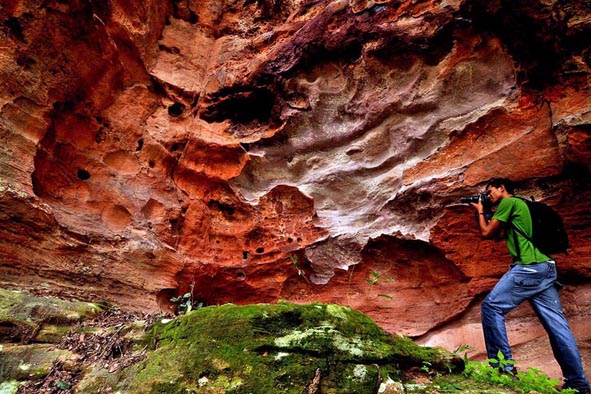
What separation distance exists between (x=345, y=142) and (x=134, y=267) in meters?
4.01

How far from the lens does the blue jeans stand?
155 inches

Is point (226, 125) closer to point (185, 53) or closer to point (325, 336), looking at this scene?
point (185, 53)

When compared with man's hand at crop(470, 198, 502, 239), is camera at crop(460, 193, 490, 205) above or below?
above

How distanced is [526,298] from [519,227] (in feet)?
2.40

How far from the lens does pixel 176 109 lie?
733 cm

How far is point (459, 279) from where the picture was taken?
583 cm

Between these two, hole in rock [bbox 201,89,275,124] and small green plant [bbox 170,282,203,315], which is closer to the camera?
small green plant [bbox 170,282,203,315]

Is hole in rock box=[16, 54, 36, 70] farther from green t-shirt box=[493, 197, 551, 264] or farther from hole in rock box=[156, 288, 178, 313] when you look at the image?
green t-shirt box=[493, 197, 551, 264]

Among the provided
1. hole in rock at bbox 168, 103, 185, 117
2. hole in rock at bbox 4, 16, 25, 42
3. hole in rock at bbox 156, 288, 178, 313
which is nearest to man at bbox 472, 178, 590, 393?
hole in rock at bbox 156, 288, 178, 313

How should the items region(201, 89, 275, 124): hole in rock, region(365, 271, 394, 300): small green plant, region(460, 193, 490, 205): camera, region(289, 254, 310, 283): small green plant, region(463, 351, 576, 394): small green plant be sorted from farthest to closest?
region(201, 89, 275, 124): hole in rock, region(289, 254, 310, 283): small green plant, region(365, 271, 394, 300): small green plant, region(460, 193, 490, 205): camera, region(463, 351, 576, 394): small green plant

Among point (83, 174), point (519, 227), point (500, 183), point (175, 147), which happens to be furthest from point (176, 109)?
point (519, 227)

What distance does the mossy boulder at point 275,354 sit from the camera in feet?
9.25

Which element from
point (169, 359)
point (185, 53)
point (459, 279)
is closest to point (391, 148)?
point (459, 279)

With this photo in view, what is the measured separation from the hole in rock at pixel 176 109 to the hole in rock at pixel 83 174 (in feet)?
5.71
